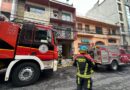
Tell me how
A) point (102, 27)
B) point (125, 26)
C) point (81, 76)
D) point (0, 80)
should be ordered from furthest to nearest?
1. point (125, 26)
2. point (102, 27)
3. point (0, 80)
4. point (81, 76)

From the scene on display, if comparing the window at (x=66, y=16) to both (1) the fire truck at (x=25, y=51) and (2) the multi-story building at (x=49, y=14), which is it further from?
(1) the fire truck at (x=25, y=51)

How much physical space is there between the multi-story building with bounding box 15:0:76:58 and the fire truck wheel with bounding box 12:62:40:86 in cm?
1080

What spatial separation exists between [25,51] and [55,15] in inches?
556

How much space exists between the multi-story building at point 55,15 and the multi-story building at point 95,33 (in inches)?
61.3

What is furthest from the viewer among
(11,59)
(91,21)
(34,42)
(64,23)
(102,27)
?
(102,27)

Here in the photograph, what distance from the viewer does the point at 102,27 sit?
2258 centimetres

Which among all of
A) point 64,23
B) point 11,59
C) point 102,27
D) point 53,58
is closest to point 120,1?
point 102,27

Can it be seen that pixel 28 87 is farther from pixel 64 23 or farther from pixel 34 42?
pixel 64 23

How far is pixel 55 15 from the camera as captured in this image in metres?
18.3

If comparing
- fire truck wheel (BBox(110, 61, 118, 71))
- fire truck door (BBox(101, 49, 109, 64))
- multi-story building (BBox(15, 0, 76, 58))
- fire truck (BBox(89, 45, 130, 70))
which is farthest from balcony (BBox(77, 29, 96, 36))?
fire truck wheel (BBox(110, 61, 118, 71))

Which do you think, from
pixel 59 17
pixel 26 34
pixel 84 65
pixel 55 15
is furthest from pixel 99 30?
pixel 84 65

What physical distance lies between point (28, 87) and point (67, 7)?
52.5 ft

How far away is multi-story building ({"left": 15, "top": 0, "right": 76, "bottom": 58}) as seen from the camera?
51.0 ft

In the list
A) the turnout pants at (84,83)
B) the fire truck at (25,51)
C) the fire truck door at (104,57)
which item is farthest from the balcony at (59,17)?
the turnout pants at (84,83)
